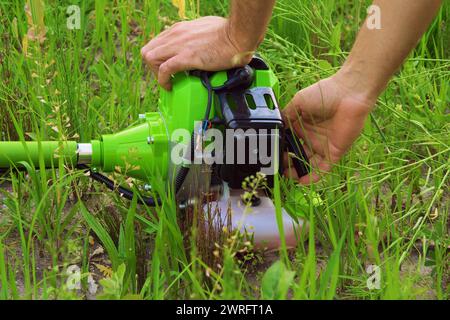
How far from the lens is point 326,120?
84.9 inches

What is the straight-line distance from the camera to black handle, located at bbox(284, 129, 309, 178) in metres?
2.19

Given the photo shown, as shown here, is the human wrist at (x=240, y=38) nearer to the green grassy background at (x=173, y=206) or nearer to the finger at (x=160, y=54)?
the finger at (x=160, y=54)

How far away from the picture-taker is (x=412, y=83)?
8.84 feet

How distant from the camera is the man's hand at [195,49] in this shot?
2.14 m

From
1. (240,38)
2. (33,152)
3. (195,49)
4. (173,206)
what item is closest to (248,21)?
(240,38)

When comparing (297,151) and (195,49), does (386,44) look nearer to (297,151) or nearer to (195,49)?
(297,151)

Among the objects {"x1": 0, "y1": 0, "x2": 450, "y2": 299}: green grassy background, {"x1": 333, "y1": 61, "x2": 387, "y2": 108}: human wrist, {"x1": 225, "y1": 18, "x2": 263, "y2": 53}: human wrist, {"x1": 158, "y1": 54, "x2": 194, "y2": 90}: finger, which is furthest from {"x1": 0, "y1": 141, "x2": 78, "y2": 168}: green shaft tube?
{"x1": 333, "y1": 61, "x2": 387, "y2": 108}: human wrist

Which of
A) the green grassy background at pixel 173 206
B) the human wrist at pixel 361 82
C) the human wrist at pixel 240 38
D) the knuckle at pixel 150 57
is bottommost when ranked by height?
the green grassy background at pixel 173 206

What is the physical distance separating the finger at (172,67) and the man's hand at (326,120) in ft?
0.89

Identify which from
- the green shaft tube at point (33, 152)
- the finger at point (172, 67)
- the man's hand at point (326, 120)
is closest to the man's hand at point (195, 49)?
the finger at point (172, 67)

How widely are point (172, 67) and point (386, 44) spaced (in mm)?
533
